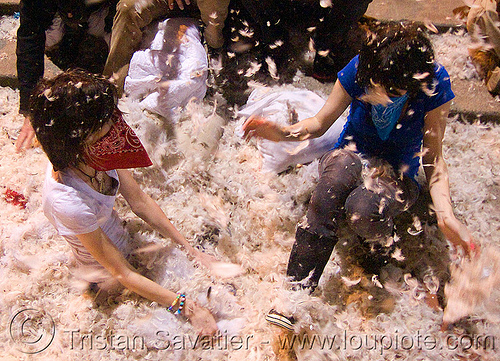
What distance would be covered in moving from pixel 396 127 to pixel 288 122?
0.63 meters

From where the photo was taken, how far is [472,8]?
2.16 m

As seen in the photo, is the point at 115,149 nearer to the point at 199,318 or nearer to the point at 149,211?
the point at 149,211

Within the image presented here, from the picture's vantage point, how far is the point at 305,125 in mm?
1496

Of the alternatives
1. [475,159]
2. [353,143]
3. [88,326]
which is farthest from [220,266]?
[475,159]

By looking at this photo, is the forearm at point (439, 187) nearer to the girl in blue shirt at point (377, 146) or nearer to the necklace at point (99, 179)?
the girl in blue shirt at point (377, 146)

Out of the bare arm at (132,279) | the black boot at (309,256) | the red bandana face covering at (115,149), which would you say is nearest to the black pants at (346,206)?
the black boot at (309,256)

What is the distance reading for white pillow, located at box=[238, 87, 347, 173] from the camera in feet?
6.13

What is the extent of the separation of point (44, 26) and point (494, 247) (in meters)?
2.52

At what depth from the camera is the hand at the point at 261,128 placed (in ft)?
4.58

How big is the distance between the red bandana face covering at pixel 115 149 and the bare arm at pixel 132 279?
0.23 m

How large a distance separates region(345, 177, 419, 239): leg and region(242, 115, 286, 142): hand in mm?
383

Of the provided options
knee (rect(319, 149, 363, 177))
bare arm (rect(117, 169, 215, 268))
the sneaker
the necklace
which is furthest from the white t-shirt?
knee (rect(319, 149, 363, 177))

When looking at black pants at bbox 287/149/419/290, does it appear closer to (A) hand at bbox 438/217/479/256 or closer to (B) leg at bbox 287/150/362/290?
(B) leg at bbox 287/150/362/290

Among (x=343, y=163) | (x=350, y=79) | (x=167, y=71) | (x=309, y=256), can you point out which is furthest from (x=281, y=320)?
(x=167, y=71)
